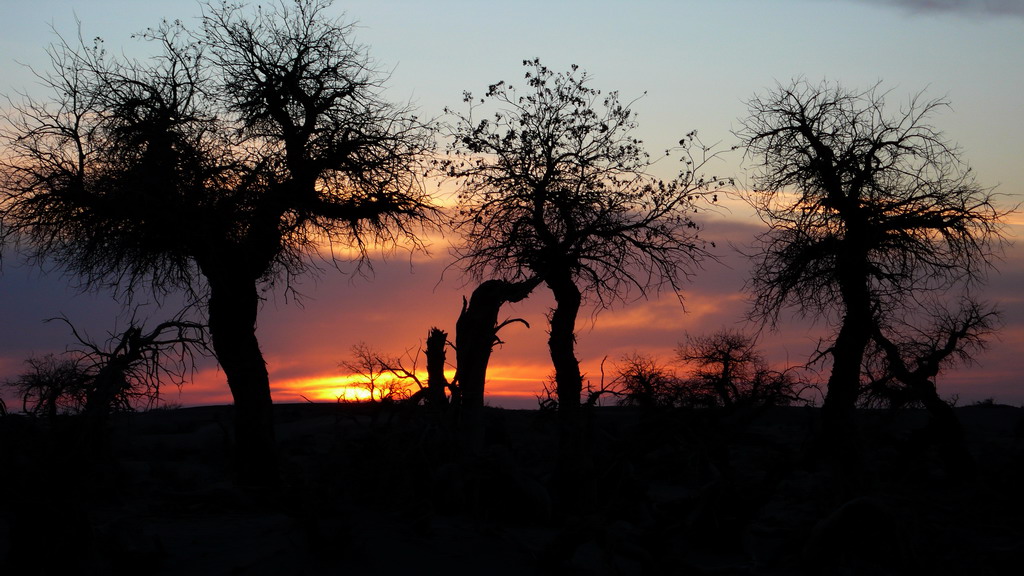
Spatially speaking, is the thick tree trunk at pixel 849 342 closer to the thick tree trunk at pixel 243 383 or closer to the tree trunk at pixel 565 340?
the tree trunk at pixel 565 340

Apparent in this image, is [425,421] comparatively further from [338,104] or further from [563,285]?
[338,104]

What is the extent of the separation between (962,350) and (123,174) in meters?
22.2

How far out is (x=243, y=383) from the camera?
19.5 meters

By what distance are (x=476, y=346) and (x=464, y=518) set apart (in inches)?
191

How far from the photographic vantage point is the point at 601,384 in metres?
15.5

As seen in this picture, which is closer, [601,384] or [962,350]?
[601,384]

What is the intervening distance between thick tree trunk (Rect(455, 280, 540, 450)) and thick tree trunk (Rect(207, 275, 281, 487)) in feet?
16.4

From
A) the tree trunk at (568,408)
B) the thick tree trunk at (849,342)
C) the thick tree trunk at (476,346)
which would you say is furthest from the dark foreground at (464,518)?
the thick tree trunk at (849,342)

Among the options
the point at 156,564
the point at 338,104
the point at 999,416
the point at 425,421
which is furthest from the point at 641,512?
the point at 999,416

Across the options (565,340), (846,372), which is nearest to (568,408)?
(565,340)

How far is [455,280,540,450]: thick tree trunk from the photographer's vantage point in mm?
17203

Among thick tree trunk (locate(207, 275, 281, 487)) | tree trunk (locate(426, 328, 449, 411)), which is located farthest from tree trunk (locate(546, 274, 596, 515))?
thick tree trunk (locate(207, 275, 281, 487))

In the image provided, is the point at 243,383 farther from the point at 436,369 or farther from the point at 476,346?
the point at 476,346

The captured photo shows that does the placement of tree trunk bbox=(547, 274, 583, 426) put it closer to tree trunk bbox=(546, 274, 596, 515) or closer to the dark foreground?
tree trunk bbox=(546, 274, 596, 515)
